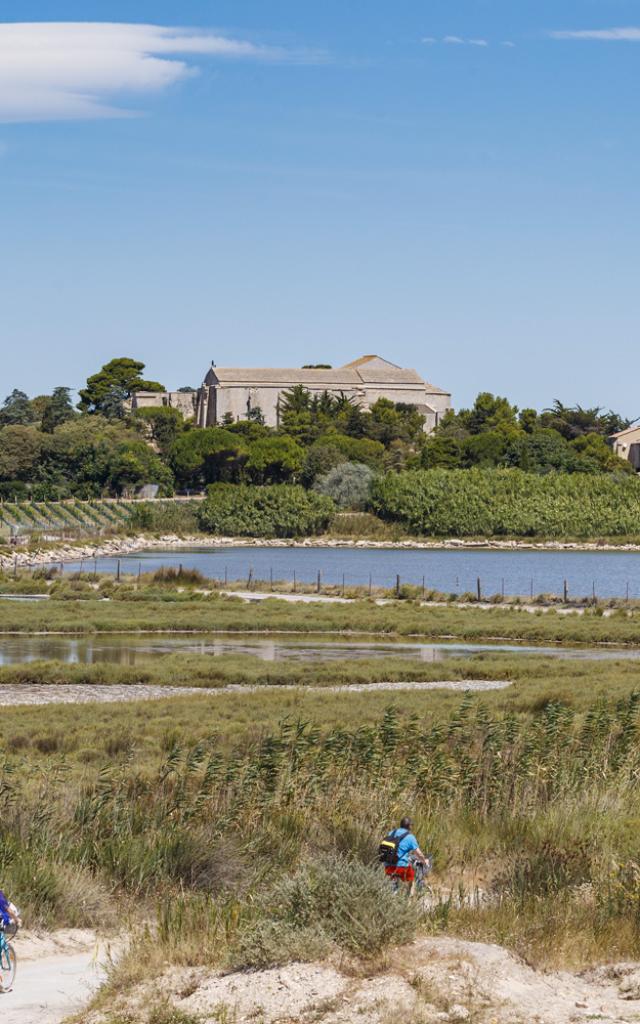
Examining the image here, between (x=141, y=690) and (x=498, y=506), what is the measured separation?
87.6 meters

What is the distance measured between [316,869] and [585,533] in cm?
10855

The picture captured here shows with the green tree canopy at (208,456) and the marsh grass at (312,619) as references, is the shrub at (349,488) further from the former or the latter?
the marsh grass at (312,619)

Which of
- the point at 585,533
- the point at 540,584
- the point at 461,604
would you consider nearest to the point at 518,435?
the point at 585,533

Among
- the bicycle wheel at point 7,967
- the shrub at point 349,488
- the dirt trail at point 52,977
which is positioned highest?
the shrub at point 349,488

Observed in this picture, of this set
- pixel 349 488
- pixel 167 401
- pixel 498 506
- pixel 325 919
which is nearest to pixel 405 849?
pixel 325 919

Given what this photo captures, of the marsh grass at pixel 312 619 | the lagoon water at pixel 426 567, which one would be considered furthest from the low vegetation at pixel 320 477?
the marsh grass at pixel 312 619

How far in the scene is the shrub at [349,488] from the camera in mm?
115938

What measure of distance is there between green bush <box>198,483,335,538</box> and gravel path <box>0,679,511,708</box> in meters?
78.4

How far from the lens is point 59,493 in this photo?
11362 centimetres

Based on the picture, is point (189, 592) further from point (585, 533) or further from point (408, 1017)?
point (585, 533)

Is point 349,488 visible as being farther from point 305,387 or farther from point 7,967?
point 7,967

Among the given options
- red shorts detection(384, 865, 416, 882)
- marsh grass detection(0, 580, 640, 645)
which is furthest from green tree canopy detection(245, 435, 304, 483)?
red shorts detection(384, 865, 416, 882)

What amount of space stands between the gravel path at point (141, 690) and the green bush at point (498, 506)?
82314mm

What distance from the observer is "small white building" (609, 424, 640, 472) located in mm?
152188
